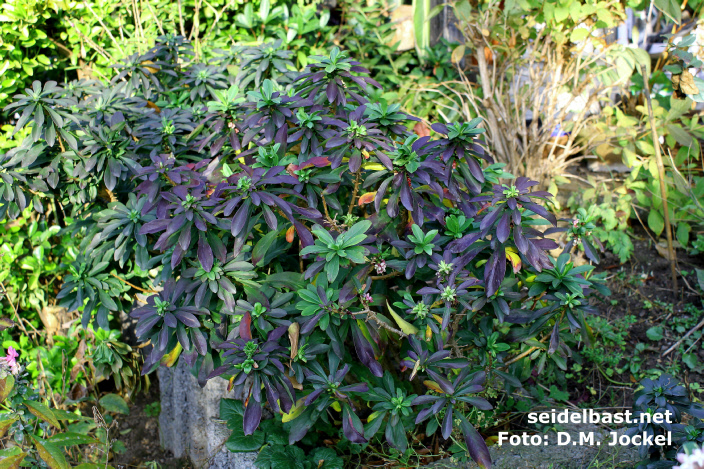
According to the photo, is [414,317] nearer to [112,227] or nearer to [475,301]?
[475,301]

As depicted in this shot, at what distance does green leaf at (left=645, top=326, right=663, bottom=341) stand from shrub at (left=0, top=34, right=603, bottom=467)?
3.73ft

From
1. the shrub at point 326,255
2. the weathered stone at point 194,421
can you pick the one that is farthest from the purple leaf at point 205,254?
the weathered stone at point 194,421

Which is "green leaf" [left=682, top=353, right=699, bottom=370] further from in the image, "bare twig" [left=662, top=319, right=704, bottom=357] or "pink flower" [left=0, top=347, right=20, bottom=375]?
"pink flower" [left=0, top=347, right=20, bottom=375]

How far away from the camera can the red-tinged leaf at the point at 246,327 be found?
1.85 metres

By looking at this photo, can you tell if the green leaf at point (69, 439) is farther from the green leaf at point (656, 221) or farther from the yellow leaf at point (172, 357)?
the green leaf at point (656, 221)

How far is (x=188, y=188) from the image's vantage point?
207 centimetres

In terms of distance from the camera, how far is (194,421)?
9.15 ft

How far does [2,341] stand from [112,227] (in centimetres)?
155

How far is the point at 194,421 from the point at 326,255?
152 centimetres

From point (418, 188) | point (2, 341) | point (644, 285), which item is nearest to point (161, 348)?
point (418, 188)

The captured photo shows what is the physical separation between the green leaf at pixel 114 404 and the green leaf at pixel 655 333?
3024 millimetres

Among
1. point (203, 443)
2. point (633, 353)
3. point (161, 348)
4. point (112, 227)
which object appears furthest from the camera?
point (633, 353)

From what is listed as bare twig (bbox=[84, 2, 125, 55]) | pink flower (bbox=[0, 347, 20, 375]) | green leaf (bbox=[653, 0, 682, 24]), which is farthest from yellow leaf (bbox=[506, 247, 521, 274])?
bare twig (bbox=[84, 2, 125, 55])

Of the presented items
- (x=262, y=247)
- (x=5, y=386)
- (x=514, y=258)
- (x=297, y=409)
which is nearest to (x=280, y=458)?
(x=297, y=409)
